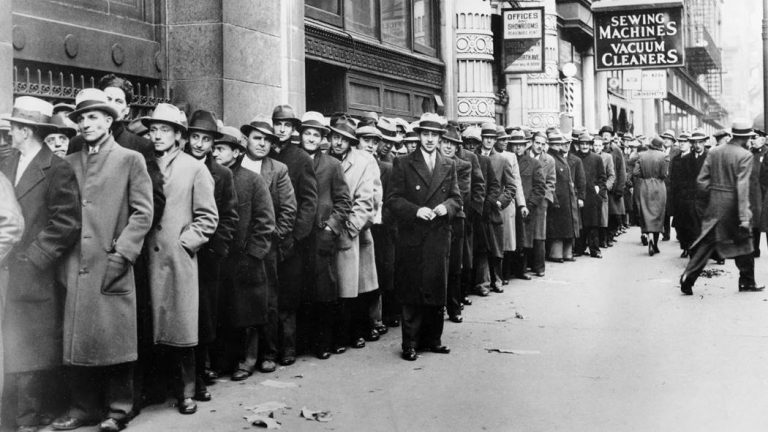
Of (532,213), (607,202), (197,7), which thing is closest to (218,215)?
(197,7)

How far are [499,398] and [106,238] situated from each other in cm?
301

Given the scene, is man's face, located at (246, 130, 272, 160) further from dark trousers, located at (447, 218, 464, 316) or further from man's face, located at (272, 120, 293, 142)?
dark trousers, located at (447, 218, 464, 316)

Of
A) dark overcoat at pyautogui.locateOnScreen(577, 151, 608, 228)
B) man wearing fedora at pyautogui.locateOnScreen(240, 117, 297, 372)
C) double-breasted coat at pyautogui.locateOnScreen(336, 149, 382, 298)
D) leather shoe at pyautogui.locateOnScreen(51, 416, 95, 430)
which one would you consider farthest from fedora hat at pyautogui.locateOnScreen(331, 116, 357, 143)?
dark overcoat at pyautogui.locateOnScreen(577, 151, 608, 228)

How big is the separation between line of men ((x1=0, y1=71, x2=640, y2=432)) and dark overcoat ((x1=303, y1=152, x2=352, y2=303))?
0.05 ft

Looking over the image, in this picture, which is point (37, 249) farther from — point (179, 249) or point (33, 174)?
point (179, 249)

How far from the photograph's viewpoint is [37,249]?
585 cm

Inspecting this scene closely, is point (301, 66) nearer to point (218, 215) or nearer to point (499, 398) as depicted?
point (218, 215)

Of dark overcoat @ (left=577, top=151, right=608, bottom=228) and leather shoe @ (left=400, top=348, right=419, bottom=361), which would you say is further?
dark overcoat @ (left=577, top=151, right=608, bottom=228)

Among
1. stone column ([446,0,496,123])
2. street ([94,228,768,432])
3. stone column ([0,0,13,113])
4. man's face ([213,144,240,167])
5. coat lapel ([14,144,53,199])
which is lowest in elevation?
street ([94,228,768,432])

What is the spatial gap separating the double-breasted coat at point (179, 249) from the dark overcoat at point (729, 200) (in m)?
7.46

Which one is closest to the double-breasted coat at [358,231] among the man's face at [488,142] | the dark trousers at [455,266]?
the dark trousers at [455,266]

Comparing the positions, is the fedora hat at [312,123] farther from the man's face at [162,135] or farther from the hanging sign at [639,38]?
the hanging sign at [639,38]

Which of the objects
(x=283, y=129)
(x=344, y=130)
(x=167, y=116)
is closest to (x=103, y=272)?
(x=167, y=116)

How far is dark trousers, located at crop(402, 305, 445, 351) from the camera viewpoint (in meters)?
8.43
